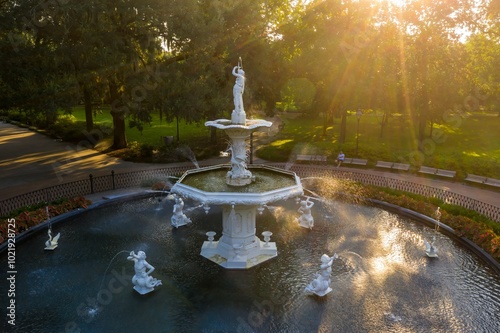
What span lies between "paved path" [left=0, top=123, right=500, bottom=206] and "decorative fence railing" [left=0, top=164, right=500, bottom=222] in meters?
1.71

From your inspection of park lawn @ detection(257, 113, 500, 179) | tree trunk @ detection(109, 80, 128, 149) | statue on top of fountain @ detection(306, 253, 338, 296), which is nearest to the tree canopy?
tree trunk @ detection(109, 80, 128, 149)

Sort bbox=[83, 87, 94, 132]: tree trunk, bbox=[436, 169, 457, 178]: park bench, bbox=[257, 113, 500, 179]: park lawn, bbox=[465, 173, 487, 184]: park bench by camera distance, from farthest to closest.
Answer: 1. bbox=[83, 87, 94, 132]: tree trunk
2. bbox=[257, 113, 500, 179]: park lawn
3. bbox=[436, 169, 457, 178]: park bench
4. bbox=[465, 173, 487, 184]: park bench

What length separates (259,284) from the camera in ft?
40.1

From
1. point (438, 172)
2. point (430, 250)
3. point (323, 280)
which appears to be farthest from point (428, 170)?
point (323, 280)

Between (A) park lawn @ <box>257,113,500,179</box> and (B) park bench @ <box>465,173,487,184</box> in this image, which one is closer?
(B) park bench @ <box>465,173,487,184</box>

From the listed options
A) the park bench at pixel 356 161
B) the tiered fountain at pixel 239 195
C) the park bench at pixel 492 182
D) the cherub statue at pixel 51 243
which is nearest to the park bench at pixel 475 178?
the park bench at pixel 492 182

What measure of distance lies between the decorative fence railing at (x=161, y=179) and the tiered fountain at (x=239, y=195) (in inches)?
353

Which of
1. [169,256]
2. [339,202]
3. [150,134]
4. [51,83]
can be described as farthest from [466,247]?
[150,134]

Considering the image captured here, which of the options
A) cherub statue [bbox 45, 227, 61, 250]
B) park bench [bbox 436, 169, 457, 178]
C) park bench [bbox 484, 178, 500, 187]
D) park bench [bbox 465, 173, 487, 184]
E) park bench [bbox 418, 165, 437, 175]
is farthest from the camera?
park bench [bbox 418, 165, 437, 175]

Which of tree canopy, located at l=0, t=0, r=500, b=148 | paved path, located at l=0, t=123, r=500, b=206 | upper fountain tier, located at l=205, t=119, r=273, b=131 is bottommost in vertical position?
paved path, located at l=0, t=123, r=500, b=206

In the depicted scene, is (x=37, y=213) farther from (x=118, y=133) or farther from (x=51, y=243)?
(x=118, y=133)

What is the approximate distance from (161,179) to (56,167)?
32.5 ft

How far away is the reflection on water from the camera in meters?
10.3

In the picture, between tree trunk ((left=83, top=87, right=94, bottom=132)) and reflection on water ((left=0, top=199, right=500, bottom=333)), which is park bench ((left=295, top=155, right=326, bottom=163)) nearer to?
reflection on water ((left=0, top=199, right=500, bottom=333))
